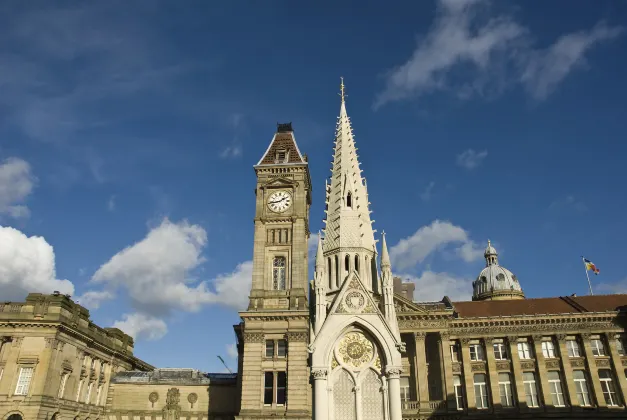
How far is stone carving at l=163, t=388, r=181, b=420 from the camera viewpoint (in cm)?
5431

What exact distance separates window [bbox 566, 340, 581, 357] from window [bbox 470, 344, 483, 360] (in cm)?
908

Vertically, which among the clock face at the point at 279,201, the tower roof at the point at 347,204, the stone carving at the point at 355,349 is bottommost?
the stone carving at the point at 355,349

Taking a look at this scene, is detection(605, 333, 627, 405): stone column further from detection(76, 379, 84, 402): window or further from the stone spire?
detection(76, 379, 84, 402): window

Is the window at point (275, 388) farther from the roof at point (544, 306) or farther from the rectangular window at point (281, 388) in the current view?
the roof at point (544, 306)

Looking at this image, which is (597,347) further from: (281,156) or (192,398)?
(192,398)

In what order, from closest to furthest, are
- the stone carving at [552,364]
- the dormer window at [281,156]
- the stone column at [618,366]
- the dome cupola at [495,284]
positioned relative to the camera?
1. the stone column at [618,366]
2. the stone carving at [552,364]
3. the dormer window at [281,156]
4. the dome cupola at [495,284]

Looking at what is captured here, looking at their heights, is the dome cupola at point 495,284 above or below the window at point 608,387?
above

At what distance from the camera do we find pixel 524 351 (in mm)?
54656

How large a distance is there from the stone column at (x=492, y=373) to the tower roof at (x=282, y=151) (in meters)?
28.1

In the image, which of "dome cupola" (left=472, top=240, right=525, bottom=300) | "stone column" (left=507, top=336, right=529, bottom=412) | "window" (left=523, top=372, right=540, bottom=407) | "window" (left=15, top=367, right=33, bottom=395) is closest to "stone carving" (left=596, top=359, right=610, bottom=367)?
"window" (left=523, top=372, right=540, bottom=407)

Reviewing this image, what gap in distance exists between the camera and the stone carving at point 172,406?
178 feet

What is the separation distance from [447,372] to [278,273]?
791 inches

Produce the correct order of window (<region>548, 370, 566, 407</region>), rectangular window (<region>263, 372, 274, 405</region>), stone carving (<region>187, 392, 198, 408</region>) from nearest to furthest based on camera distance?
rectangular window (<region>263, 372, 274, 405</region>), window (<region>548, 370, 566, 407</region>), stone carving (<region>187, 392, 198, 408</region>)

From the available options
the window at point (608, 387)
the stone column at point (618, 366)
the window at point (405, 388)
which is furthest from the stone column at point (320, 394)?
the stone column at point (618, 366)
